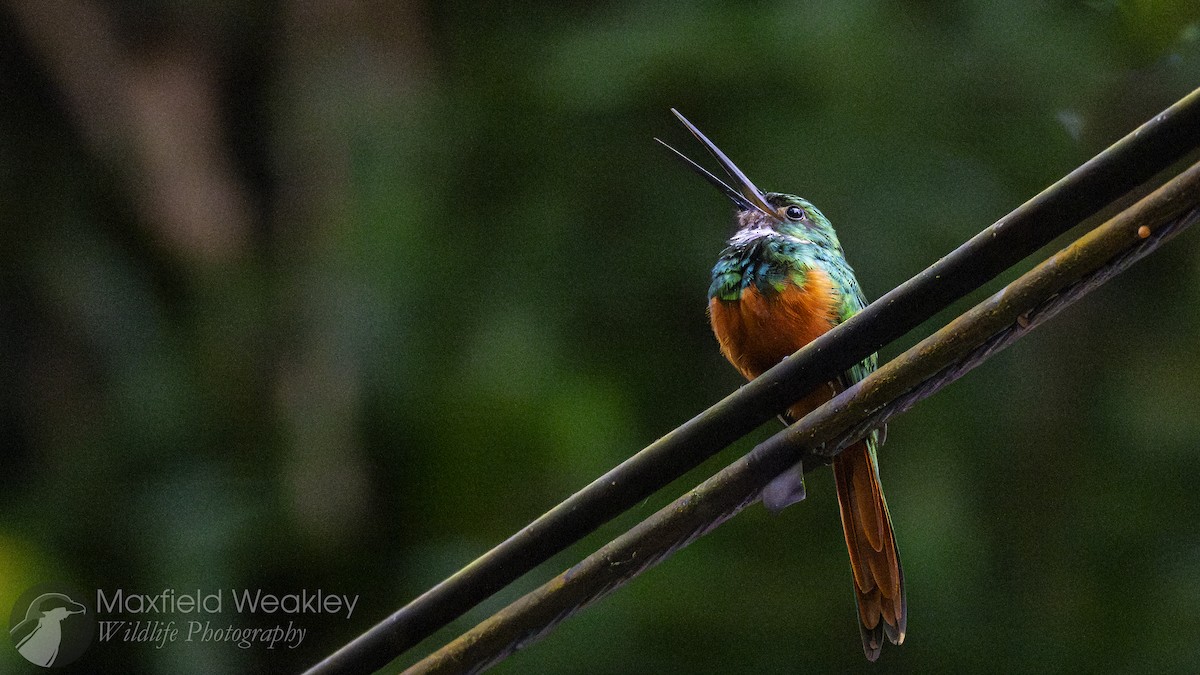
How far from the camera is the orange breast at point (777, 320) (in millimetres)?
3180

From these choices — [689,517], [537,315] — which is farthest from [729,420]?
[537,315]

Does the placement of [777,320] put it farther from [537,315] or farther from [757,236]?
[537,315]

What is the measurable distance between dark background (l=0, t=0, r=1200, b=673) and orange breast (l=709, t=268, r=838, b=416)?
2.73m

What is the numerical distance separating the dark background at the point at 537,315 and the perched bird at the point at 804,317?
2.44 meters

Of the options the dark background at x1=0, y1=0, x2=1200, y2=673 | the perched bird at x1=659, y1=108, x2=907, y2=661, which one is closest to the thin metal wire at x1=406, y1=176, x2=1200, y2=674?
the perched bird at x1=659, y1=108, x2=907, y2=661

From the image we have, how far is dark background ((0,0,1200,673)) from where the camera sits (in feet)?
20.5

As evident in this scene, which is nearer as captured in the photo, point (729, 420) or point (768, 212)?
point (729, 420)

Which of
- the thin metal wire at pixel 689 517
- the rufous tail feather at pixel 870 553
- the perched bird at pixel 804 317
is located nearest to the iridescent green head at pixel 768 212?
the perched bird at pixel 804 317

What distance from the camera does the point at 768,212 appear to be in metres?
3.69

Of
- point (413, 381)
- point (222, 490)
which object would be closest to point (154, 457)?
point (222, 490)

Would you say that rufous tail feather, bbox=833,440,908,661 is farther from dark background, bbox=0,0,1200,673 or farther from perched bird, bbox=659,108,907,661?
dark background, bbox=0,0,1200,673

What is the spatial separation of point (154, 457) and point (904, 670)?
406cm

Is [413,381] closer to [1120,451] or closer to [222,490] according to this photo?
[222,490]

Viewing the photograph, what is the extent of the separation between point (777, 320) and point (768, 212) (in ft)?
1.94
